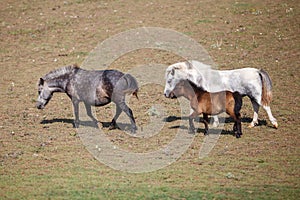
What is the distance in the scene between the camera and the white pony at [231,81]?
46.9 ft

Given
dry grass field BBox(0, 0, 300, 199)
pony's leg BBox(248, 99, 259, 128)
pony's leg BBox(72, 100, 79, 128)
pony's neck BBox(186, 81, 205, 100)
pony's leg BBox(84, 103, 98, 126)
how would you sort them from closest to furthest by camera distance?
dry grass field BBox(0, 0, 300, 199) → pony's neck BBox(186, 81, 205, 100) → pony's leg BBox(248, 99, 259, 128) → pony's leg BBox(72, 100, 79, 128) → pony's leg BBox(84, 103, 98, 126)

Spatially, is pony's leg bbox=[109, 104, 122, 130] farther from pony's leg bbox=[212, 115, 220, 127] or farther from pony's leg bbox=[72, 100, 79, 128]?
pony's leg bbox=[212, 115, 220, 127]

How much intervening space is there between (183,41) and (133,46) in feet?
7.93

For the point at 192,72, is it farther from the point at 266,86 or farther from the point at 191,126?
the point at 266,86

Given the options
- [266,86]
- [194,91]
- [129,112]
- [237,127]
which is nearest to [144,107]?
[129,112]

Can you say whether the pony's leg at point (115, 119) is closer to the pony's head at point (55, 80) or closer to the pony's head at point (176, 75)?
the pony's head at point (176, 75)

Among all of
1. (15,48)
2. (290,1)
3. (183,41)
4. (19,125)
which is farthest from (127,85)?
(290,1)

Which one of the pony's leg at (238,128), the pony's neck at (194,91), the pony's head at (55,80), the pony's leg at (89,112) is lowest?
the pony's leg at (238,128)

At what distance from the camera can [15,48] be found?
986 inches

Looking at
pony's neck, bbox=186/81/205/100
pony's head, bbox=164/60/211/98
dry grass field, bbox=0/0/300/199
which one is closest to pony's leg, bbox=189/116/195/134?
dry grass field, bbox=0/0/300/199

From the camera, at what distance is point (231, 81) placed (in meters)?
14.6

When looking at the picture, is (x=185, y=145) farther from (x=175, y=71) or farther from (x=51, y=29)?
(x=51, y=29)

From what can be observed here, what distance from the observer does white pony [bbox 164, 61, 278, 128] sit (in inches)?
563

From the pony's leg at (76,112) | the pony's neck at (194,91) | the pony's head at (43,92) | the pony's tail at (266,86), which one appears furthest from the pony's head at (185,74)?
the pony's head at (43,92)
